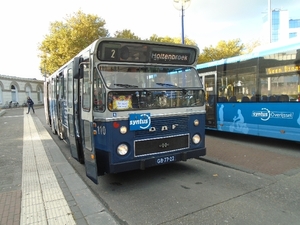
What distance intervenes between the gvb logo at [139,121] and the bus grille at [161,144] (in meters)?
0.28

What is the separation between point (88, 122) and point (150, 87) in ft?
4.59

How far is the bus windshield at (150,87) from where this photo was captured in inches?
175

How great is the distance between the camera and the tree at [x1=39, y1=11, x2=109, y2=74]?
24.9 m

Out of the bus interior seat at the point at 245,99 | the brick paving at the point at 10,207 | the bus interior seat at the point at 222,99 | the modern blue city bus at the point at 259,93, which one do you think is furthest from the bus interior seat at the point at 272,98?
the brick paving at the point at 10,207

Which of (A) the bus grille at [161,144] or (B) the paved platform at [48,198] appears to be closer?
(B) the paved platform at [48,198]

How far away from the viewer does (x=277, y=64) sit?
24.2 ft

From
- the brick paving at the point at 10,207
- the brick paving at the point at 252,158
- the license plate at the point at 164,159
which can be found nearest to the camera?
the brick paving at the point at 10,207

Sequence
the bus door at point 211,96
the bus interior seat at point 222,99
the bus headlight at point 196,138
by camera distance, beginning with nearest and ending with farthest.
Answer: the bus headlight at point 196,138 < the bus interior seat at point 222,99 < the bus door at point 211,96

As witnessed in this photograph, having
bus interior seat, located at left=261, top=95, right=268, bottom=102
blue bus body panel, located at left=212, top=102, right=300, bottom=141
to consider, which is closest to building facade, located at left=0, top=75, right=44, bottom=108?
blue bus body panel, located at left=212, top=102, right=300, bottom=141

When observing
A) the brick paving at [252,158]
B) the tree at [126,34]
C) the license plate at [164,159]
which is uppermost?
the tree at [126,34]

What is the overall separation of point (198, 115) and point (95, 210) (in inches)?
113

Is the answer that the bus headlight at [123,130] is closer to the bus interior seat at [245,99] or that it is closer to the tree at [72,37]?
the bus interior seat at [245,99]

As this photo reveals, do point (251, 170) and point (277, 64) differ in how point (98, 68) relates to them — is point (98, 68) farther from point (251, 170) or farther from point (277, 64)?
point (277, 64)

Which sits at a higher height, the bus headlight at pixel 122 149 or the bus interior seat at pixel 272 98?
the bus interior seat at pixel 272 98
